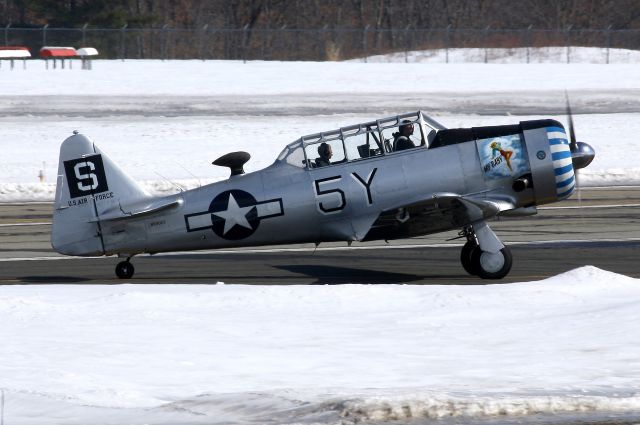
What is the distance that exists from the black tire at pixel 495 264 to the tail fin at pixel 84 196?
193 inches

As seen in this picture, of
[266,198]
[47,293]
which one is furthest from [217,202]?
[47,293]

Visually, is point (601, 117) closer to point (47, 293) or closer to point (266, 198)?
point (266, 198)

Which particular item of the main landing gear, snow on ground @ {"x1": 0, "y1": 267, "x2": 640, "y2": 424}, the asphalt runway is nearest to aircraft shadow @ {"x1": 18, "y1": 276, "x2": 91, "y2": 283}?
the asphalt runway

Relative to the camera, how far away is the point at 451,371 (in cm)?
1000

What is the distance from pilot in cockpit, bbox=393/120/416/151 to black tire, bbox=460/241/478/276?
1771 millimetres

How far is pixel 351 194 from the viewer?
16266mm

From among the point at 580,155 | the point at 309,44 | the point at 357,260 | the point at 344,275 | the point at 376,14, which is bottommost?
the point at 357,260

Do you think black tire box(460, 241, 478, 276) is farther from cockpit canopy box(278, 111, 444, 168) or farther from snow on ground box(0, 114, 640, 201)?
snow on ground box(0, 114, 640, 201)

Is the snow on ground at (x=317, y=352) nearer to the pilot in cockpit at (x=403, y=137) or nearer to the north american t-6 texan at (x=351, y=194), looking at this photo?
the north american t-6 texan at (x=351, y=194)

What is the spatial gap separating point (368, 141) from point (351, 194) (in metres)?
0.79

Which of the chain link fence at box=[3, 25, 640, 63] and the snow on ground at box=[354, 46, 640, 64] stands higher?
the chain link fence at box=[3, 25, 640, 63]

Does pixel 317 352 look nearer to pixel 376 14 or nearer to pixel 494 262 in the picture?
pixel 494 262

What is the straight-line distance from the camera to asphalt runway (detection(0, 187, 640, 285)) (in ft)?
56.0

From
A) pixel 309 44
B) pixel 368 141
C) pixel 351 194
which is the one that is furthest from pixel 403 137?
pixel 309 44
